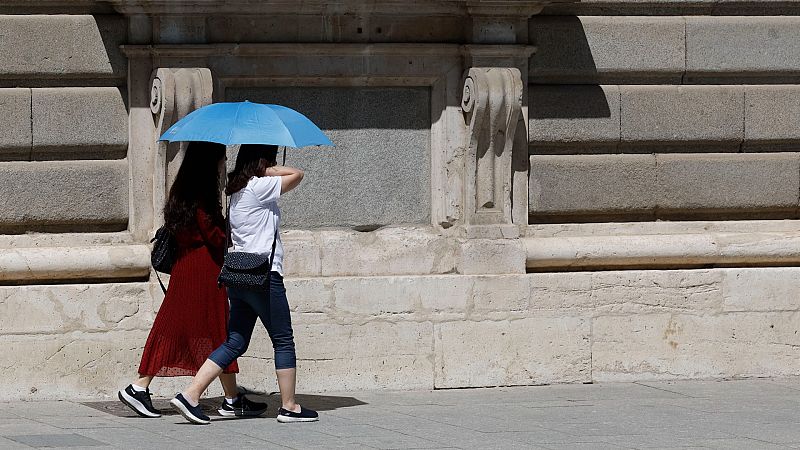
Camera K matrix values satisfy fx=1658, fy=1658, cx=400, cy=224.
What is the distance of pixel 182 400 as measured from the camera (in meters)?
8.62

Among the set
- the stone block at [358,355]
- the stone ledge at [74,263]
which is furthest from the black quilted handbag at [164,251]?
the stone block at [358,355]

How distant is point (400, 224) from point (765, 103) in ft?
8.40

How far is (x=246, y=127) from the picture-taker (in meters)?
8.48

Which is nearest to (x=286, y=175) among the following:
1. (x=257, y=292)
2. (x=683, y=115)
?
(x=257, y=292)

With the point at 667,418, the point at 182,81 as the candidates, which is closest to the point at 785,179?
the point at 667,418

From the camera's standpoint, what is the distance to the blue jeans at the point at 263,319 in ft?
28.6

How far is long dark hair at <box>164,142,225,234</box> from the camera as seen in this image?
8.84 metres

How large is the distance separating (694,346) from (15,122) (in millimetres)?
4451

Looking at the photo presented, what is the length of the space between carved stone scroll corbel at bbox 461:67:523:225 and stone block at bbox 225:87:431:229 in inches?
12.9

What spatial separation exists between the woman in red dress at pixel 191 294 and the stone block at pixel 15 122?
1.29 metres

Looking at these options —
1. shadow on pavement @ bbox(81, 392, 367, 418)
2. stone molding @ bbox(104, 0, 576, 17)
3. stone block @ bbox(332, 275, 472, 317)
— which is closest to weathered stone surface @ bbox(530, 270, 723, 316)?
stone block @ bbox(332, 275, 472, 317)

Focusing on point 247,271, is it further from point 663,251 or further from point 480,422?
point 663,251

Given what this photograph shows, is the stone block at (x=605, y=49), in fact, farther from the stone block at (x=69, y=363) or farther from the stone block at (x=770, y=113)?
the stone block at (x=69, y=363)

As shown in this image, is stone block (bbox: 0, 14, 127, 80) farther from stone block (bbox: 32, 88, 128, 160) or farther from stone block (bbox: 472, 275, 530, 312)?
stone block (bbox: 472, 275, 530, 312)
